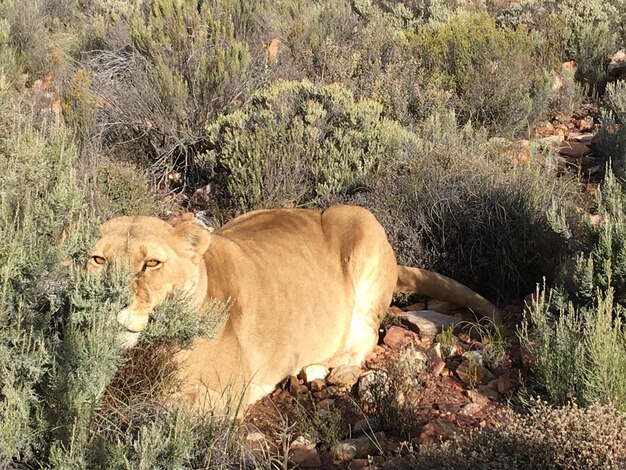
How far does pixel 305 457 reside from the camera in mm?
4324

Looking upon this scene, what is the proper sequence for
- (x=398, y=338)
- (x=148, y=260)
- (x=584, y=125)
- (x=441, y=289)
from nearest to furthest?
1. (x=148, y=260)
2. (x=398, y=338)
3. (x=441, y=289)
4. (x=584, y=125)

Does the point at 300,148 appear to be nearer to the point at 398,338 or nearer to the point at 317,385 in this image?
the point at 398,338

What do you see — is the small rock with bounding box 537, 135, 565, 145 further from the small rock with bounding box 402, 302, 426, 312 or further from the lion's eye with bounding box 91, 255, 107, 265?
the lion's eye with bounding box 91, 255, 107, 265

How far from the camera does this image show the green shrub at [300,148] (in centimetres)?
786

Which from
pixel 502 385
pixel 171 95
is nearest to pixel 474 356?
pixel 502 385

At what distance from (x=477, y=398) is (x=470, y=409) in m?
0.17

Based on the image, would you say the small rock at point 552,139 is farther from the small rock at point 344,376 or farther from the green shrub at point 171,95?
the small rock at point 344,376

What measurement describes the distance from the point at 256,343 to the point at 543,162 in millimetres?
4265

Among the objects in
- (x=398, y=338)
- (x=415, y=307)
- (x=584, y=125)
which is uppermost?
(x=398, y=338)

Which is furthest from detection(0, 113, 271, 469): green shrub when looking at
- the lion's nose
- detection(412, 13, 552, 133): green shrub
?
detection(412, 13, 552, 133): green shrub

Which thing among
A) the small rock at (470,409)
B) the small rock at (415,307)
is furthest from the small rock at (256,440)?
the small rock at (415,307)

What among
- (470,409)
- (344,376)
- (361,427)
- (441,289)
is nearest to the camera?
(361,427)

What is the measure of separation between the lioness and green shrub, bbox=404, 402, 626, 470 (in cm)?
132

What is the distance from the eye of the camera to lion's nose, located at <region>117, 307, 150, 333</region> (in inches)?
150
